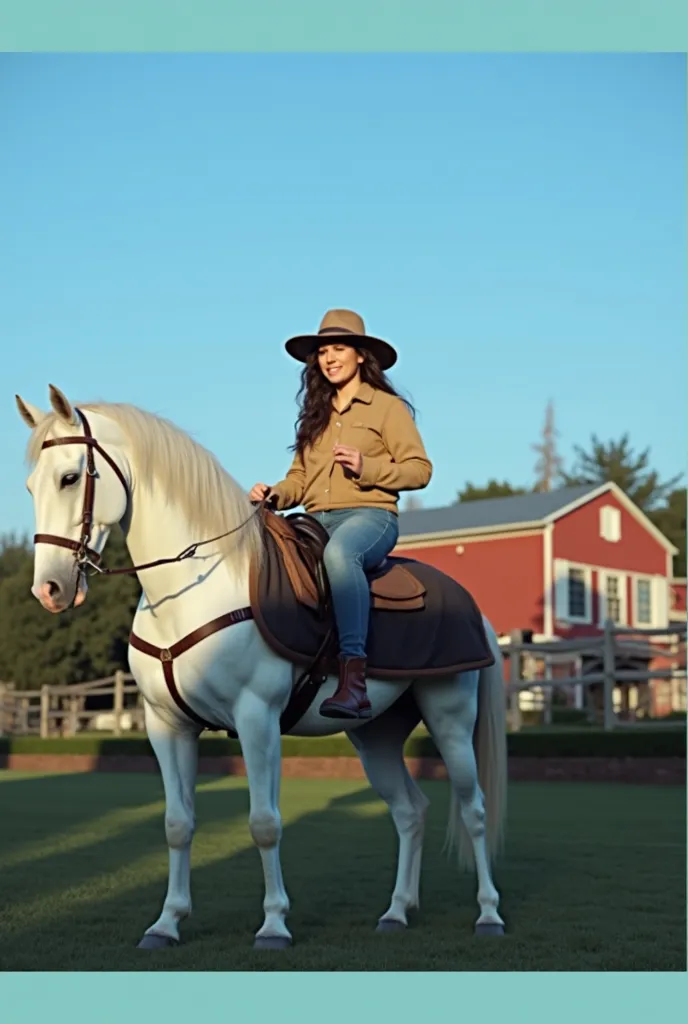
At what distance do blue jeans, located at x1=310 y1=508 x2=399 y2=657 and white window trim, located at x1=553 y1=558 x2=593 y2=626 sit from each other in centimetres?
2946

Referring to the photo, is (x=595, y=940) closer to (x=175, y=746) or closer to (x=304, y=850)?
(x=175, y=746)

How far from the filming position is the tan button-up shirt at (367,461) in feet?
17.8

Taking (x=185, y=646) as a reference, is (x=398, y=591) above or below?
above

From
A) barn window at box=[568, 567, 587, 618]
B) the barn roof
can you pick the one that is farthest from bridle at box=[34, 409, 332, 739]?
barn window at box=[568, 567, 587, 618]

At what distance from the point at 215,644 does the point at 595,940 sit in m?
2.10

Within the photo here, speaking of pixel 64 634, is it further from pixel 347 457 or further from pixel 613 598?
pixel 347 457

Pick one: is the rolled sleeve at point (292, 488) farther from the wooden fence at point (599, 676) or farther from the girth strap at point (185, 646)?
the wooden fence at point (599, 676)

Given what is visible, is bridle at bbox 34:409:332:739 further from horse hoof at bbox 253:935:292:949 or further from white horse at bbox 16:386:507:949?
horse hoof at bbox 253:935:292:949

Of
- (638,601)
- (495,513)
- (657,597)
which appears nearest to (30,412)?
(495,513)

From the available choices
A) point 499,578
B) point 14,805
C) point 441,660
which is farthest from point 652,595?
point 441,660

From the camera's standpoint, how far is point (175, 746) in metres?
5.14

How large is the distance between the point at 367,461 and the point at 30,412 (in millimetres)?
1494

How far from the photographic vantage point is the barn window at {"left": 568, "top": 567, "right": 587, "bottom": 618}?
35188mm

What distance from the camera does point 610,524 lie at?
3725 cm
